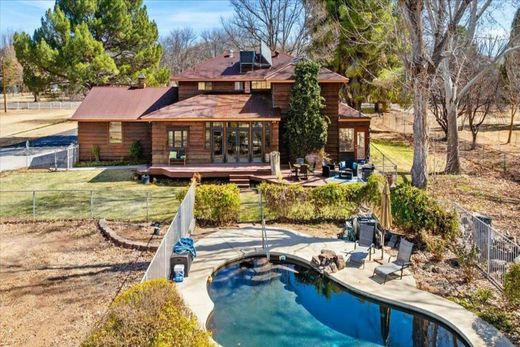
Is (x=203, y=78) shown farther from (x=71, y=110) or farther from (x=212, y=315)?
(x=71, y=110)

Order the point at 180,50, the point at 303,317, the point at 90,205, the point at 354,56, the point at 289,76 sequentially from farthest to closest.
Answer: the point at 180,50 → the point at 354,56 → the point at 289,76 → the point at 90,205 → the point at 303,317

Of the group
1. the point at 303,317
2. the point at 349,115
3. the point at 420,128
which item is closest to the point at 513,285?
the point at 303,317

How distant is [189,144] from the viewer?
2406cm

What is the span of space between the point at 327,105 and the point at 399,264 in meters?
14.9

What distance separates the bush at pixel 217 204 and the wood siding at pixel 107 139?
40.7 ft

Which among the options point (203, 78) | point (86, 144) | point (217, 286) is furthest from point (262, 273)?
point (86, 144)

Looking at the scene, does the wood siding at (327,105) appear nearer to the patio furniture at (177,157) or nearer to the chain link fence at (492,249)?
the patio furniture at (177,157)

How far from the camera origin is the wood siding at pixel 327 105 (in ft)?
80.4

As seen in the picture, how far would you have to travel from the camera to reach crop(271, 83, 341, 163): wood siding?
2452 centimetres

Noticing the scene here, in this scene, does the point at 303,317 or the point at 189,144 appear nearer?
→ the point at 303,317

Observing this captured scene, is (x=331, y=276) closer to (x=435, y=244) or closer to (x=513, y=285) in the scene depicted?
(x=435, y=244)

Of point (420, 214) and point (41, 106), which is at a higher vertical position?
point (41, 106)

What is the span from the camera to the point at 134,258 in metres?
12.9

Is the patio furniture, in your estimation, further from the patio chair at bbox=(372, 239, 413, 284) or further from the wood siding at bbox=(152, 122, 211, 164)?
the patio chair at bbox=(372, 239, 413, 284)
